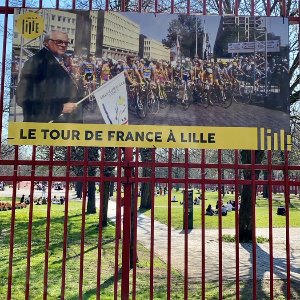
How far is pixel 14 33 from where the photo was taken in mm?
4898

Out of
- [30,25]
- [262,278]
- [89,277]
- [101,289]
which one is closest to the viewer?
[30,25]

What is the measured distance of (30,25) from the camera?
16.1 feet

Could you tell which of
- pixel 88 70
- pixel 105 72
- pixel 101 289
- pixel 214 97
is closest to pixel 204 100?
pixel 214 97

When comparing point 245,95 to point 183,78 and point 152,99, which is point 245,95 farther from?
point 152,99

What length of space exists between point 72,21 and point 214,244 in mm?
9901

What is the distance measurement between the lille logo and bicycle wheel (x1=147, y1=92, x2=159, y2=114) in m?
1.52

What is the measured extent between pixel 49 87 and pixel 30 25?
77cm

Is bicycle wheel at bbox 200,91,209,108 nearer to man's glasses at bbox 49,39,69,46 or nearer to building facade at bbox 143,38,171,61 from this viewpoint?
building facade at bbox 143,38,171,61

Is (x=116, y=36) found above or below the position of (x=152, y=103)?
above

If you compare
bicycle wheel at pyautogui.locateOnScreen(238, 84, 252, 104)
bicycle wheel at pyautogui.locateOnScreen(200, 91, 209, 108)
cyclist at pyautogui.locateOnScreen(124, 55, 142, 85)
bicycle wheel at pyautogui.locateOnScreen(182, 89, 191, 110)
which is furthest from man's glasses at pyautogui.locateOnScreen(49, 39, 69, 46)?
bicycle wheel at pyautogui.locateOnScreen(238, 84, 252, 104)

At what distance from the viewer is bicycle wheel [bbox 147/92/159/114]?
4.93 metres

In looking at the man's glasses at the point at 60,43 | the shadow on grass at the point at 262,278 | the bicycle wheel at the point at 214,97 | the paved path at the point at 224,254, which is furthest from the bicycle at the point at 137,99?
the paved path at the point at 224,254

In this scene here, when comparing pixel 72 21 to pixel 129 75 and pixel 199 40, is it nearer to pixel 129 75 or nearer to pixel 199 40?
pixel 129 75

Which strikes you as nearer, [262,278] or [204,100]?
[204,100]
